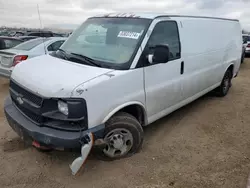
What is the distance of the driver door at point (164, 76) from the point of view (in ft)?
12.4

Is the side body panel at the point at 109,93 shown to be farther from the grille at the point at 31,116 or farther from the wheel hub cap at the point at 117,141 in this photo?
the grille at the point at 31,116

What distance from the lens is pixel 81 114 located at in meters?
2.90

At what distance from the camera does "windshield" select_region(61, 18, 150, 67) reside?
11.6ft

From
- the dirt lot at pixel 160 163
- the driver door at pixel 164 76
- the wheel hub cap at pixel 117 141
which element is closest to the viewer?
the dirt lot at pixel 160 163

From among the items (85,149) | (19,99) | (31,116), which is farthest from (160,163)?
(19,99)

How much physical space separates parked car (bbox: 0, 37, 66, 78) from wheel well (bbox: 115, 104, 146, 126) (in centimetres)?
441

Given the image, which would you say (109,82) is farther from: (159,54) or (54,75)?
(159,54)

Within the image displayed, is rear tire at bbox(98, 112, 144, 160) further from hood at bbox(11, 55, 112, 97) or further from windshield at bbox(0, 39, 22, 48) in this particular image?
windshield at bbox(0, 39, 22, 48)

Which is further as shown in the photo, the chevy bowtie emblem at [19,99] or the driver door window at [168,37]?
the driver door window at [168,37]

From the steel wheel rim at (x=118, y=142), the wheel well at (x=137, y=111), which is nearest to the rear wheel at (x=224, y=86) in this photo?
the wheel well at (x=137, y=111)

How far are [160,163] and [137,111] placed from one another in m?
0.81

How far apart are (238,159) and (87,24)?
10.7 feet

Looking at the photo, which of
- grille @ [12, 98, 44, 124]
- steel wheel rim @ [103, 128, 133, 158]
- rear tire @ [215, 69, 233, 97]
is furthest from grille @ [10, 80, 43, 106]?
rear tire @ [215, 69, 233, 97]

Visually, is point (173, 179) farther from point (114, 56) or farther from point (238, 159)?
point (114, 56)
